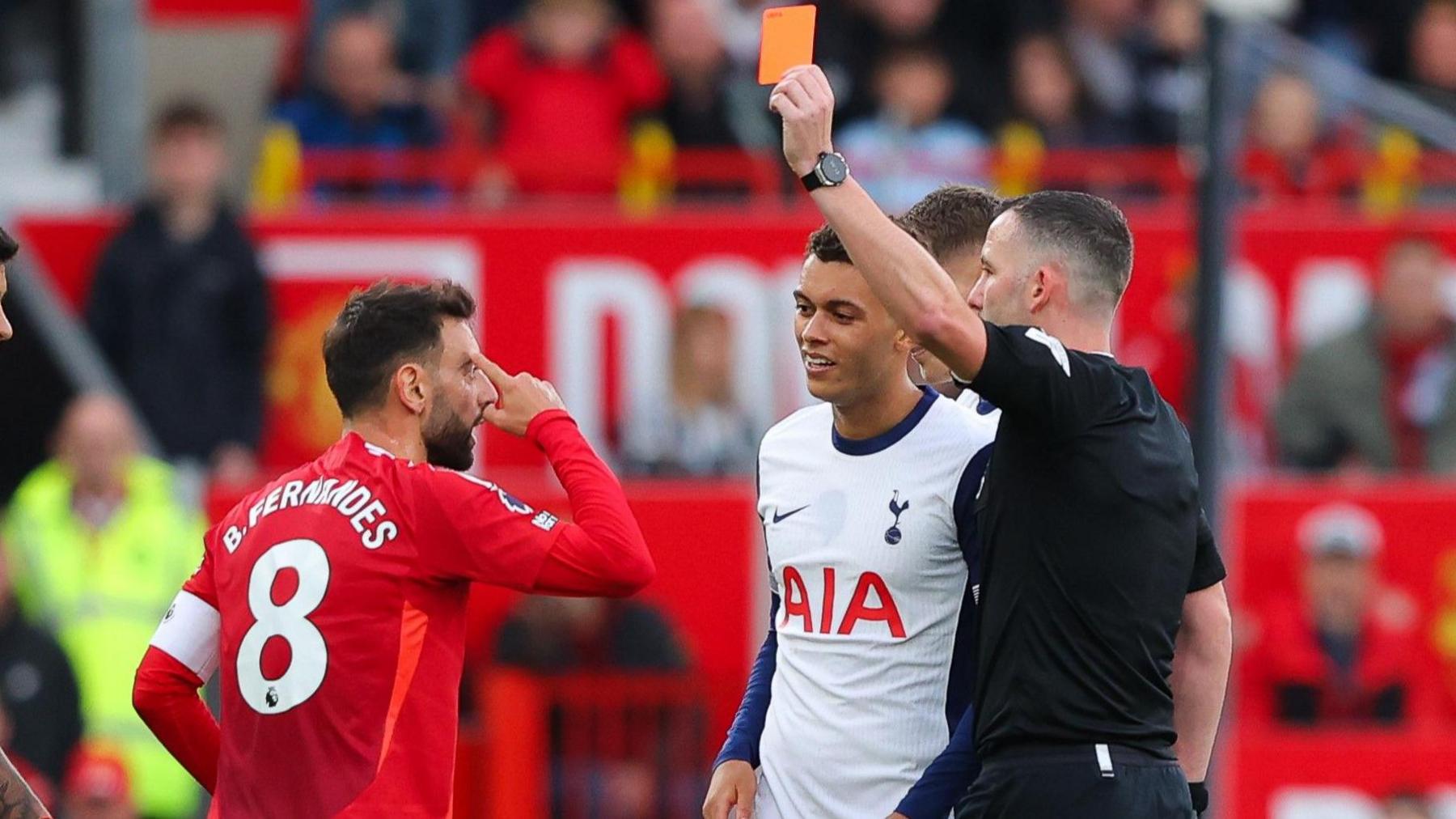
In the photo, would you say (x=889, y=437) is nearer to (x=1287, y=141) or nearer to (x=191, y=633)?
(x=191, y=633)

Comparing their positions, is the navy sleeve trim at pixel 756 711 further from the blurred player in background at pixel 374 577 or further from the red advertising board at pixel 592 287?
the red advertising board at pixel 592 287

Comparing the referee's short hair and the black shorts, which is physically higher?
the referee's short hair

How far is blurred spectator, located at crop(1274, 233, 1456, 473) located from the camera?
12.0 meters

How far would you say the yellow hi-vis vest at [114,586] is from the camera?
34.4 ft

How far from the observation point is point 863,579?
5.23 metres

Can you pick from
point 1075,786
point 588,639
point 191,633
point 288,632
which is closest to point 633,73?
point 588,639

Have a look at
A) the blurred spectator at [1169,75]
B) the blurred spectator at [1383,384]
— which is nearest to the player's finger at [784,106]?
the blurred spectator at [1383,384]

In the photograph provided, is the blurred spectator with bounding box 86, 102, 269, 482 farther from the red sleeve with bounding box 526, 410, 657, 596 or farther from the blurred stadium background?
the red sleeve with bounding box 526, 410, 657, 596

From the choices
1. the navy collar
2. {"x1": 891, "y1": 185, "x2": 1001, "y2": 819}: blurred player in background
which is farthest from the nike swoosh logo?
{"x1": 891, "y1": 185, "x2": 1001, "y2": 819}: blurred player in background

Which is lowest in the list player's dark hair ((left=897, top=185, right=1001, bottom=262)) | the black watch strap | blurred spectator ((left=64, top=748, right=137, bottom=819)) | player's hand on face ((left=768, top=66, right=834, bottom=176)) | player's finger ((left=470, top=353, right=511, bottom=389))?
blurred spectator ((left=64, top=748, right=137, bottom=819))

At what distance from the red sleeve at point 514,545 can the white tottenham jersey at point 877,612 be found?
0.41 metres

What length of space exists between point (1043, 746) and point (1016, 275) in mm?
947

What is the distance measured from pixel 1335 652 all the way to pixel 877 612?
21.3 feet

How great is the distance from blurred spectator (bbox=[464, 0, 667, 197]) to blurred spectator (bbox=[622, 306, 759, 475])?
4.51 feet
